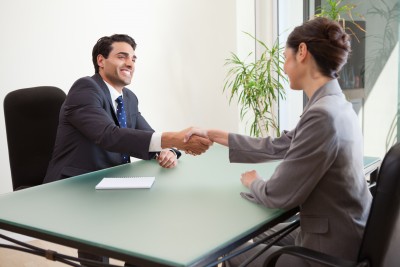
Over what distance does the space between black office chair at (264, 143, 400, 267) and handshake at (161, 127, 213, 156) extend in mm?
1101

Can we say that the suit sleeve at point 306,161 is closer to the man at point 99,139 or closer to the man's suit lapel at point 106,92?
the man at point 99,139

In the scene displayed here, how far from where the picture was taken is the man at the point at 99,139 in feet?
7.36

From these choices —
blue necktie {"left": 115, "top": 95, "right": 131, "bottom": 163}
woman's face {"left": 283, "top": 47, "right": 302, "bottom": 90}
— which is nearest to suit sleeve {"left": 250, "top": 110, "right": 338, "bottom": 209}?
woman's face {"left": 283, "top": 47, "right": 302, "bottom": 90}

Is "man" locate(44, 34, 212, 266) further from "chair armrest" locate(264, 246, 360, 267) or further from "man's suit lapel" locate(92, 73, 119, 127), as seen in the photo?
"chair armrest" locate(264, 246, 360, 267)

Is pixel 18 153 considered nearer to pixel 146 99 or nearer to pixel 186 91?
pixel 146 99

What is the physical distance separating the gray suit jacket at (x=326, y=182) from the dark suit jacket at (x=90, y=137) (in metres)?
0.89

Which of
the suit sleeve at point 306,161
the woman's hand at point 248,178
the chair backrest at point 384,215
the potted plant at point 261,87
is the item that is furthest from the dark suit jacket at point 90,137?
the potted plant at point 261,87

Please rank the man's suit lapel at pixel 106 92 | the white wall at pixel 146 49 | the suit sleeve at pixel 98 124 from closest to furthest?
1. the suit sleeve at pixel 98 124
2. the man's suit lapel at pixel 106 92
3. the white wall at pixel 146 49

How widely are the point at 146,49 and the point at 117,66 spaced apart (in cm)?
179

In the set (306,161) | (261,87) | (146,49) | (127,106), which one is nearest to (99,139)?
(127,106)

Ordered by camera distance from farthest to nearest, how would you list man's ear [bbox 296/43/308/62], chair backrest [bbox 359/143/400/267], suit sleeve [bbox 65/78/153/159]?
suit sleeve [bbox 65/78/153/159] → man's ear [bbox 296/43/308/62] → chair backrest [bbox 359/143/400/267]

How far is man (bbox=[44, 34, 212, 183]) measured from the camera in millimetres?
2242

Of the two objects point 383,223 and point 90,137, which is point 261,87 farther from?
point 383,223

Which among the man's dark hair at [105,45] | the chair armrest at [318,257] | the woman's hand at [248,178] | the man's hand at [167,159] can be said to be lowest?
the chair armrest at [318,257]
